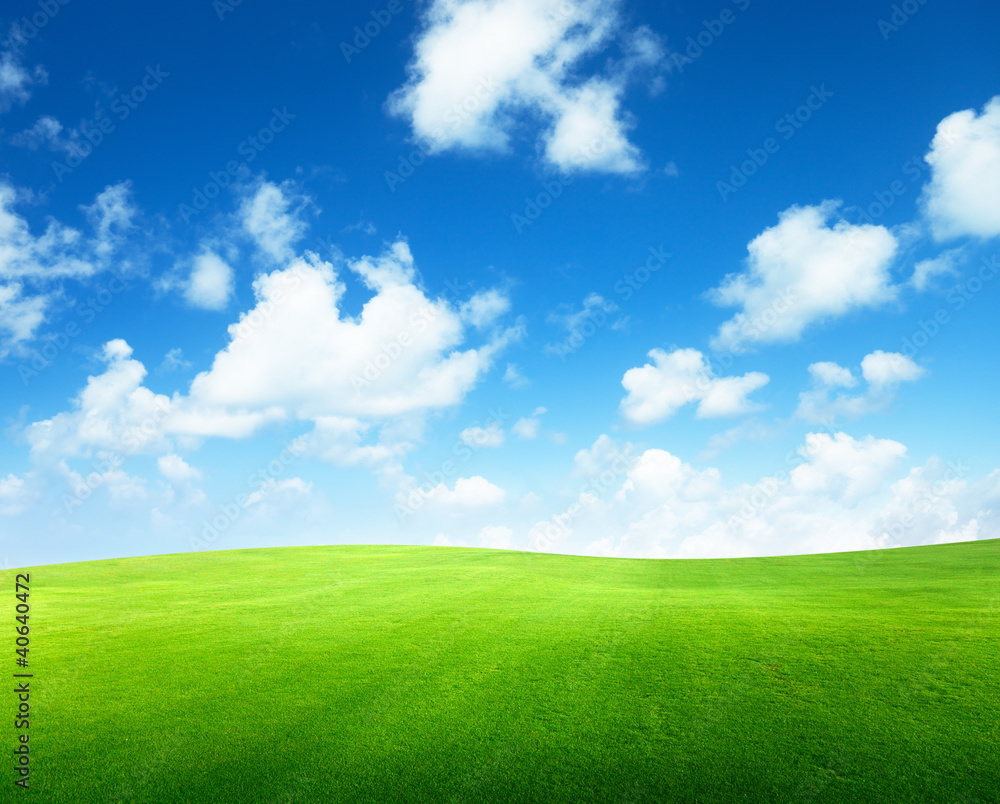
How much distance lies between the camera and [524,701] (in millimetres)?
9586

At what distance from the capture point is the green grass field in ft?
23.9

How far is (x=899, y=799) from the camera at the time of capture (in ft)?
21.9

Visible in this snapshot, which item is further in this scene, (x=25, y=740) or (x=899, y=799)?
(x=25, y=740)

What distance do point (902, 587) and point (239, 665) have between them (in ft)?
68.5

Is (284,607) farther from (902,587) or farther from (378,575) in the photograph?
(902,587)

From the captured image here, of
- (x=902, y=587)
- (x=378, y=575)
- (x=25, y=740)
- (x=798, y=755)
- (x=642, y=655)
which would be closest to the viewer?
(x=798, y=755)

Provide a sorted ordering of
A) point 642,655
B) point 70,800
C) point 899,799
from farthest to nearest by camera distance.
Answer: point 642,655
point 70,800
point 899,799

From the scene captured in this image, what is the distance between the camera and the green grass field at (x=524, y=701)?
Result: 23.9 ft

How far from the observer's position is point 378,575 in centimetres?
2675

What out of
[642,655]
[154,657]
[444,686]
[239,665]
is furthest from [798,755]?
[154,657]

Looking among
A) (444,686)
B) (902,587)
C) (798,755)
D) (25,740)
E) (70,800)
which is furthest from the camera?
(902,587)

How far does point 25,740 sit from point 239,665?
3.77 m

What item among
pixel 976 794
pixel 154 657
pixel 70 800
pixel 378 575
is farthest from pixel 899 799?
pixel 378 575

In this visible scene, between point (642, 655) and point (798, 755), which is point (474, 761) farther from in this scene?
point (642, 655)
